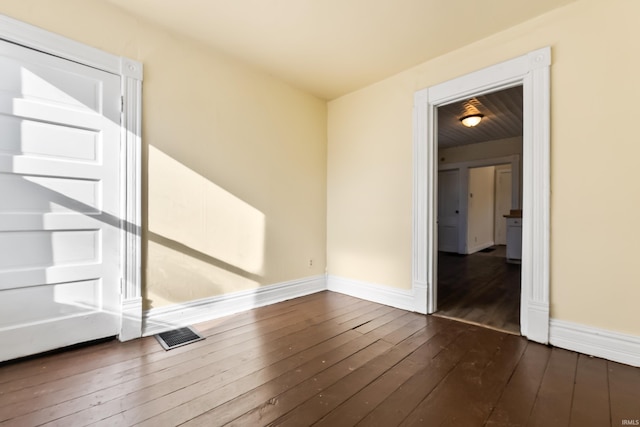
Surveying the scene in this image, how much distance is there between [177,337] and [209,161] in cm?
154

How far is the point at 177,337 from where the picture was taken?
2256mm

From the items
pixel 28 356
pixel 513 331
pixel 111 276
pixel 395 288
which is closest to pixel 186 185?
pixel 111 276

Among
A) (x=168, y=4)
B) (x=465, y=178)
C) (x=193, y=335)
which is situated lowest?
(x=193, y=335)

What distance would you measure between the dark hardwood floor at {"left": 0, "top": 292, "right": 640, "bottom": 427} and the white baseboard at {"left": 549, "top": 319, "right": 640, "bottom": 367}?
7 cm

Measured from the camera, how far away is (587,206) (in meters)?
2.03

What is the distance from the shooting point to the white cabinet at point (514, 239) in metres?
5.59

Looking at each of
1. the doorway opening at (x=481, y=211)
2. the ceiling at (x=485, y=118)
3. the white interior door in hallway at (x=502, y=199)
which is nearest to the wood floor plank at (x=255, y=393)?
the doorway opening at (x=481, y=211)

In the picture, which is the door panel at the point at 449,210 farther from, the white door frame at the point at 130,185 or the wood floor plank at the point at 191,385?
the white door frame at the point at 130,185

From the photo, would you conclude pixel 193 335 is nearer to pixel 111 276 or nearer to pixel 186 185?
pixel 111 276

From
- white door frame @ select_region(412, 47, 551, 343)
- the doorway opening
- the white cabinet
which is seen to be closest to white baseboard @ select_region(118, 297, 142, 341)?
the doorway opening

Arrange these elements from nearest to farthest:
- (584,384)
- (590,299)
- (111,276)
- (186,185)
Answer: (584,384) < (590,299) < (111,276) < (186,185)

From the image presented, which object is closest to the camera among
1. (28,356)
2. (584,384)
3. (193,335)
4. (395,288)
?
(584,384)

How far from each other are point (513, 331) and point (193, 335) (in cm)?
265

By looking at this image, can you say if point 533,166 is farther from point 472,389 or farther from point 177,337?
point 177,337
